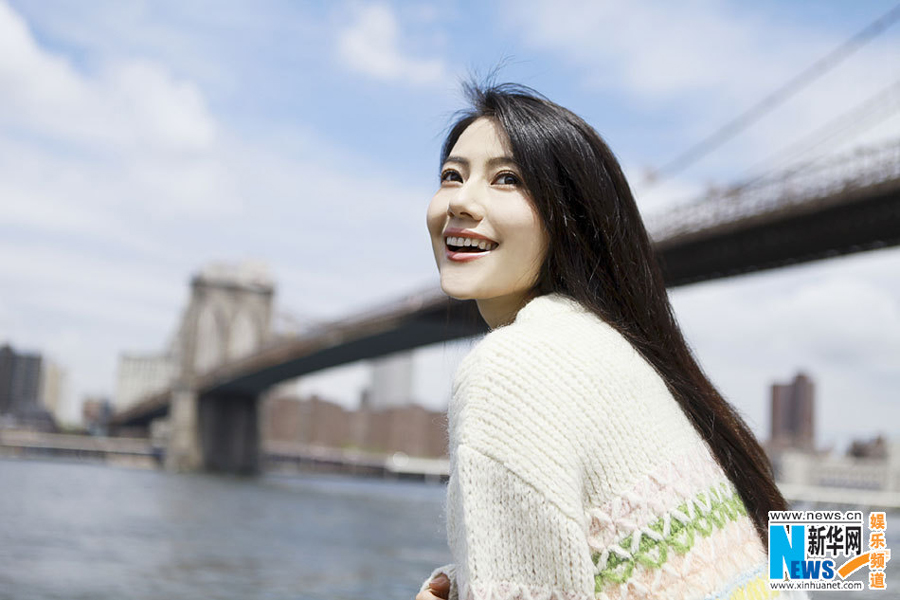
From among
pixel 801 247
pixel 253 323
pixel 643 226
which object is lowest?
pixel 643 226

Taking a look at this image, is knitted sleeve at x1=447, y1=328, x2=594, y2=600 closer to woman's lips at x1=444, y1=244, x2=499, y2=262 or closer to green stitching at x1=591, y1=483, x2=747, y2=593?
green stitching at x1=591, y1=483, x2=747, y2=593

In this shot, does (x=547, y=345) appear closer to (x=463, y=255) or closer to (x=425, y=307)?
(x=463, y=255)

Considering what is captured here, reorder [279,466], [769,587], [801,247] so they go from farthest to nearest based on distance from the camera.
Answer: [279,466], [801,247], [769,587]

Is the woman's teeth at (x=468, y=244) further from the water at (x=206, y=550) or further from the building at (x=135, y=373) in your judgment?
the building at (x=135, y=373)

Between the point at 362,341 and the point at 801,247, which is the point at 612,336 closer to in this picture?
the point at 801,247

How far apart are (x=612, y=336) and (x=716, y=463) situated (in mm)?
197

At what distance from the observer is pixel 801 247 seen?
17828 millimetres

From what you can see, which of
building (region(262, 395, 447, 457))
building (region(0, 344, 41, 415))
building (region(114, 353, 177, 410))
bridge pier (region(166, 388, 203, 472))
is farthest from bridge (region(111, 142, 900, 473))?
building (region(114, 353, 177, 410))

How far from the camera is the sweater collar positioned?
3.76 ft

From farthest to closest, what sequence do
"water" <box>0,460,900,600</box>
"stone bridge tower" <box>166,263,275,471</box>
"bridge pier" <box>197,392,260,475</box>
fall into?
"bridge pier" <box>197,392,260,475</box>, "stone bridge tower" <box>166,263,275,471</box>, "water" <box>0,460,900,600</box>

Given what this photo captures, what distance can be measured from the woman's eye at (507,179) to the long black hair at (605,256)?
0.02 metres

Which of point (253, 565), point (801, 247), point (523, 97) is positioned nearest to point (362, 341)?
point (801, 247)

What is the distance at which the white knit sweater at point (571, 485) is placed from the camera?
994 mm

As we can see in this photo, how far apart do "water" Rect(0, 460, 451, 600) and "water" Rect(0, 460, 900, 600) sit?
0.02 meters
